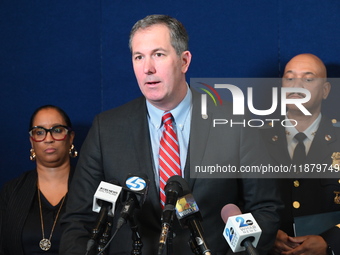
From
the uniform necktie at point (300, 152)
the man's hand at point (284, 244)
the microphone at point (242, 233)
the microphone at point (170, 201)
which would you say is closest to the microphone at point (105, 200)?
the microphone at point (170, 201)

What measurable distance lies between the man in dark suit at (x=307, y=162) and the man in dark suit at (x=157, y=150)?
0.66 m

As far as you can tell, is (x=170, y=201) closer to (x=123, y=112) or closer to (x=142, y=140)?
(x=142, y=140)

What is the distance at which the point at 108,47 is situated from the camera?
145 inches

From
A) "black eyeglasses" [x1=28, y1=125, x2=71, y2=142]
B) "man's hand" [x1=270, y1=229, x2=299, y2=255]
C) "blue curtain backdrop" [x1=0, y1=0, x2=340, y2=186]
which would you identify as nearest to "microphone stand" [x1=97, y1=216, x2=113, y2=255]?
"man's hand" [x1=270, y1=229, x2=299, y2=255]

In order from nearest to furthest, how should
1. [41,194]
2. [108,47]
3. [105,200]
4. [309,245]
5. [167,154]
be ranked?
[105,200] → [167,154] → [309,245] → [41,194] → [108,47]

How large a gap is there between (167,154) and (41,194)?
4.46ft

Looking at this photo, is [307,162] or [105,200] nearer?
[105,200]

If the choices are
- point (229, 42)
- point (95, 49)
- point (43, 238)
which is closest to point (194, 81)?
point (229, 42)

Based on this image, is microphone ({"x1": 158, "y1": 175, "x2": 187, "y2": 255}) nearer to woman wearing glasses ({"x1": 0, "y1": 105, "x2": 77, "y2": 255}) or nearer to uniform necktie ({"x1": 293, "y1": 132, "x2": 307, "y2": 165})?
uniform necktie ({"x1": 293, "y1": 132, "x2": 307, "y2": 165})

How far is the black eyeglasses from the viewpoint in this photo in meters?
3.27

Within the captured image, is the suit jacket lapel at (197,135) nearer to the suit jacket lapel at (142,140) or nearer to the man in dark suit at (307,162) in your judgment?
the suit jacket lapel at (142,140)

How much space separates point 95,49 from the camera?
370 cm

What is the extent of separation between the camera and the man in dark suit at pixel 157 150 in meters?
2.12

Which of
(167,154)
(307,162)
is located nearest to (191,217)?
(167,154)
